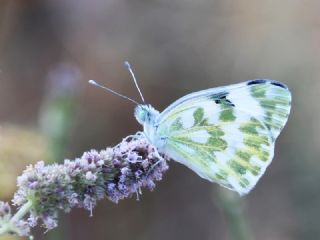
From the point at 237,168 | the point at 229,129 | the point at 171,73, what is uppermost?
the point at 171,73

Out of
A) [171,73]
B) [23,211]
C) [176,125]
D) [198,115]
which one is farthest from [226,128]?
[171,73]

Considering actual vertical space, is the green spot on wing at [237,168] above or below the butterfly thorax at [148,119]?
below

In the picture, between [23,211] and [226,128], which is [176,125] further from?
[23,211]

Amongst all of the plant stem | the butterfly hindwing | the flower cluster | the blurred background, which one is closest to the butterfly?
the butterfly hindwing

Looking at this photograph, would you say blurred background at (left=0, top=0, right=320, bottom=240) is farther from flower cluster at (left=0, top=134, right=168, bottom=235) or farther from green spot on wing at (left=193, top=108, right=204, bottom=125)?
flower cluster at (left=0, top=134, right=168, bottom=235)

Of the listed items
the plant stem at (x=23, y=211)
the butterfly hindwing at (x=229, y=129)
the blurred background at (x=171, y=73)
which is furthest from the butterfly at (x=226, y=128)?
the blurred background at (x=171, y=73)

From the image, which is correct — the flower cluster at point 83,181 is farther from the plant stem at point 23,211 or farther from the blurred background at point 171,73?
the blurred background at point 171,73

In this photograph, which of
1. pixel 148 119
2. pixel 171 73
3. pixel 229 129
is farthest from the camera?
pixel 171 73
